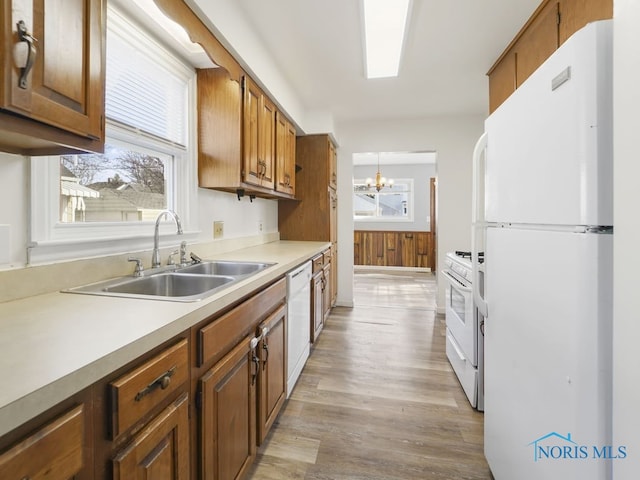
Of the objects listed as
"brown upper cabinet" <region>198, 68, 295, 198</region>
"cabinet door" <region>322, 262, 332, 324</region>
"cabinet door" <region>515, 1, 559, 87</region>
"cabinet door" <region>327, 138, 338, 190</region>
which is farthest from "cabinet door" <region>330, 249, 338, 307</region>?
"cabinet door" <region>515, 1, 559, 87</region>

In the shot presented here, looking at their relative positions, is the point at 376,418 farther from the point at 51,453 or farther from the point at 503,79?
the point at 503,79

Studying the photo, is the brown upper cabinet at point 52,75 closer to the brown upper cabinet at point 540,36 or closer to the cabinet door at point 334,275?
the brown upper cabinet at point 540,36

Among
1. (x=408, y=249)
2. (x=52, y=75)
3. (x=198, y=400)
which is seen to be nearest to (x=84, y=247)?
(x=52, y=75)

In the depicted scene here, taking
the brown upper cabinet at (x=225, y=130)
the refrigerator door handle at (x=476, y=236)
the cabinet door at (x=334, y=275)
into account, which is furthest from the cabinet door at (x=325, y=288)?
the refrigerator door handle at (x=476, y=236)

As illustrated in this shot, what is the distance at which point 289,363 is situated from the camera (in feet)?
6.43

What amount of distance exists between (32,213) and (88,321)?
58cm

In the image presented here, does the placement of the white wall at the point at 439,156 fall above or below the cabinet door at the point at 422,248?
above

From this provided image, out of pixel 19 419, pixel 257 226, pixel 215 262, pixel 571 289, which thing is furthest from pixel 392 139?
pixel 19 419

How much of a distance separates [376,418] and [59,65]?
82.1 inches

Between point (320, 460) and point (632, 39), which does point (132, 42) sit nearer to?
point (632, 39)

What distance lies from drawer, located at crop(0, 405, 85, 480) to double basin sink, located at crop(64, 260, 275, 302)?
0.46m

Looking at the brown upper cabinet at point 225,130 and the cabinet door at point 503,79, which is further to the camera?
the cabinet door at point 503,79

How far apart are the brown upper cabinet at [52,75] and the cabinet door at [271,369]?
3.28 ft

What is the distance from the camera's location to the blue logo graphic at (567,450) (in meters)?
0.72
